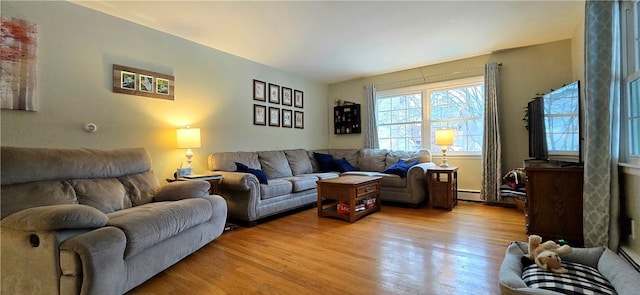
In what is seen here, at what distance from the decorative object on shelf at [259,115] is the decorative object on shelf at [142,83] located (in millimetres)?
1268

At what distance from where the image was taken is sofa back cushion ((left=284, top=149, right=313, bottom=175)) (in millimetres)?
4430

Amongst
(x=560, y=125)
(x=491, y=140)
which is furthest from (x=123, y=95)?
(x=491, y=140)

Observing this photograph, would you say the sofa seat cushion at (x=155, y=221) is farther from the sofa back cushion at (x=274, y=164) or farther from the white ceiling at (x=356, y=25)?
the white ceiling at (x=356, y=25)

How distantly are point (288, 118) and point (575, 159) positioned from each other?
3.82 metres

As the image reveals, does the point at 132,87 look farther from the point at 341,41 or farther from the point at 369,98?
the point at 369,98

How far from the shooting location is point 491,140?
157 inches

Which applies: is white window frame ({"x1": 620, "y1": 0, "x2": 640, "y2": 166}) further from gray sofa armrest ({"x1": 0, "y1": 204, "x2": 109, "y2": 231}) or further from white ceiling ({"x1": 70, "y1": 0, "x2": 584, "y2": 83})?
gray sofa armrest ({"x1": 0, "y1": 204, "x2": 109, "y2": 231})

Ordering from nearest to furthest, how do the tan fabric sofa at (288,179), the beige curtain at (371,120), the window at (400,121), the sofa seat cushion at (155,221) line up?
the sofa seat cushion at (155,221)
the tan fabric sofa at (288,179)
the window at (400,121)
the beige curtain at (371,120)

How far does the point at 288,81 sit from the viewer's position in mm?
4883

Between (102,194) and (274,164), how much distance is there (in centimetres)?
218

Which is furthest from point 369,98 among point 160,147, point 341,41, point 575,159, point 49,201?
point 49,201

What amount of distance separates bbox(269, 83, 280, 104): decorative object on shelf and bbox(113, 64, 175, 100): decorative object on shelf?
159cm

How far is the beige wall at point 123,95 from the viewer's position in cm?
233

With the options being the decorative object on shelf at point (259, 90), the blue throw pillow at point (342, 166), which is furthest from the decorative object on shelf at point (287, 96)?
the blue throw pillow at point (342, 166)
